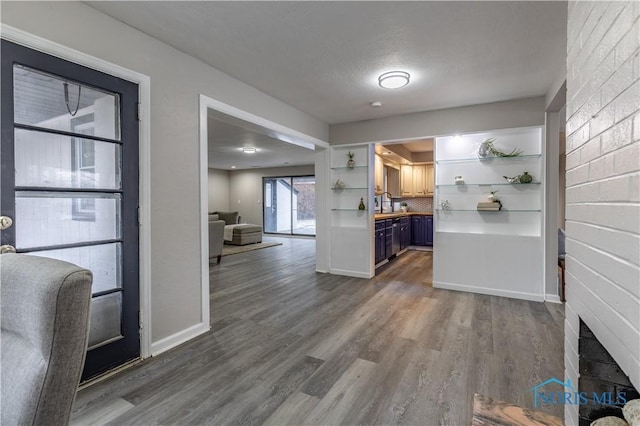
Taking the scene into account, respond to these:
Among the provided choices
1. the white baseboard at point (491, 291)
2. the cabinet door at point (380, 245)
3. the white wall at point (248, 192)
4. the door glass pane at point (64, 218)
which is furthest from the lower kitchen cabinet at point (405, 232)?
the door glass pane at point (64, 218)

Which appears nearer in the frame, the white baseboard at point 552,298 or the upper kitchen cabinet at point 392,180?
the white baseboard at point 552,298

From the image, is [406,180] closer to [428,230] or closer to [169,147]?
[428,230]

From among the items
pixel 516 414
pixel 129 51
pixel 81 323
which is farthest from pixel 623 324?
pixel 129 51

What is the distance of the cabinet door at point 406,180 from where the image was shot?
24.6 feet

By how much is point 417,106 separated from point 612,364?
3.48 metres

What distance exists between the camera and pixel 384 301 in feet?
11.7

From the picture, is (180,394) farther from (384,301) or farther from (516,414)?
(384,301)

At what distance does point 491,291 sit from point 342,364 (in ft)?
8.60

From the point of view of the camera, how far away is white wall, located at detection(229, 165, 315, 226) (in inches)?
431

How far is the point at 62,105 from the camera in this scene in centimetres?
186

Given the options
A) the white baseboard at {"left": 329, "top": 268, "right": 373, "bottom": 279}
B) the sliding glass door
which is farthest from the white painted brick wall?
the sliding glass door

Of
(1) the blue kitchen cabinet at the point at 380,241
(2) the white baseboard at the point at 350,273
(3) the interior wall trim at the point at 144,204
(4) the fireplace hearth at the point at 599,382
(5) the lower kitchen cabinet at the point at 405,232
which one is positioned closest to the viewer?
(4) the fireplace hearth at the point at 599,382

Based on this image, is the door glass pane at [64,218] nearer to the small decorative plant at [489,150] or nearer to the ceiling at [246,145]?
the ceiling at [246,145]

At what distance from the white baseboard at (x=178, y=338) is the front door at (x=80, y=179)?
Answer: 0.14 meters
